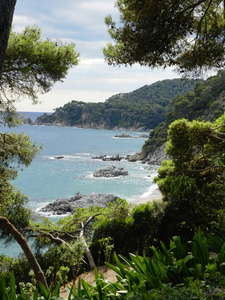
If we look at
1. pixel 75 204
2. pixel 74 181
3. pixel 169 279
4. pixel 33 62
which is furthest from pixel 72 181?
pixel 169 279

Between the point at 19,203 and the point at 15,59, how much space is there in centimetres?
384

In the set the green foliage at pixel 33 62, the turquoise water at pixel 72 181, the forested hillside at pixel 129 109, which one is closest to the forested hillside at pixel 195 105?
the turquoise water at pixel 72 181

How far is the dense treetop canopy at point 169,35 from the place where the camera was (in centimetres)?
530

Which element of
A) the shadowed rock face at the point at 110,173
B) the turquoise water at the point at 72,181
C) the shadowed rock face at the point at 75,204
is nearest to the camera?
the shadowed rock face at the point at 75,204

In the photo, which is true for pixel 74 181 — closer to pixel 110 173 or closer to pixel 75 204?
pixel 110 173

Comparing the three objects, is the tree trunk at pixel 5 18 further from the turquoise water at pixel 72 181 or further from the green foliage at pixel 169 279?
the turquoise water at pixel 72 181

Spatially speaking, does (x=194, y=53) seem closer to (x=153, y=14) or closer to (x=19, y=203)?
(x=153, y=14)

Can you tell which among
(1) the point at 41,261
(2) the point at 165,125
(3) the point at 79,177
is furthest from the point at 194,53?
(2) the point at 165,125

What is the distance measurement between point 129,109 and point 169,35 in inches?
4081

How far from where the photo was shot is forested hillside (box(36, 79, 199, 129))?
10391 centimetres

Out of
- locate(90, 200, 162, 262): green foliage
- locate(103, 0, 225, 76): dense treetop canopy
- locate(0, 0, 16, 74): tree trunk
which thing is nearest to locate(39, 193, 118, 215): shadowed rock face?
locate(90, 200, 162, 262): green foliage

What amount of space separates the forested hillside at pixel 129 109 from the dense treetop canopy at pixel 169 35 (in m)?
92.9

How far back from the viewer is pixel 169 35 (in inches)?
221

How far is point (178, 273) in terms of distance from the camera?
282 centimetres
